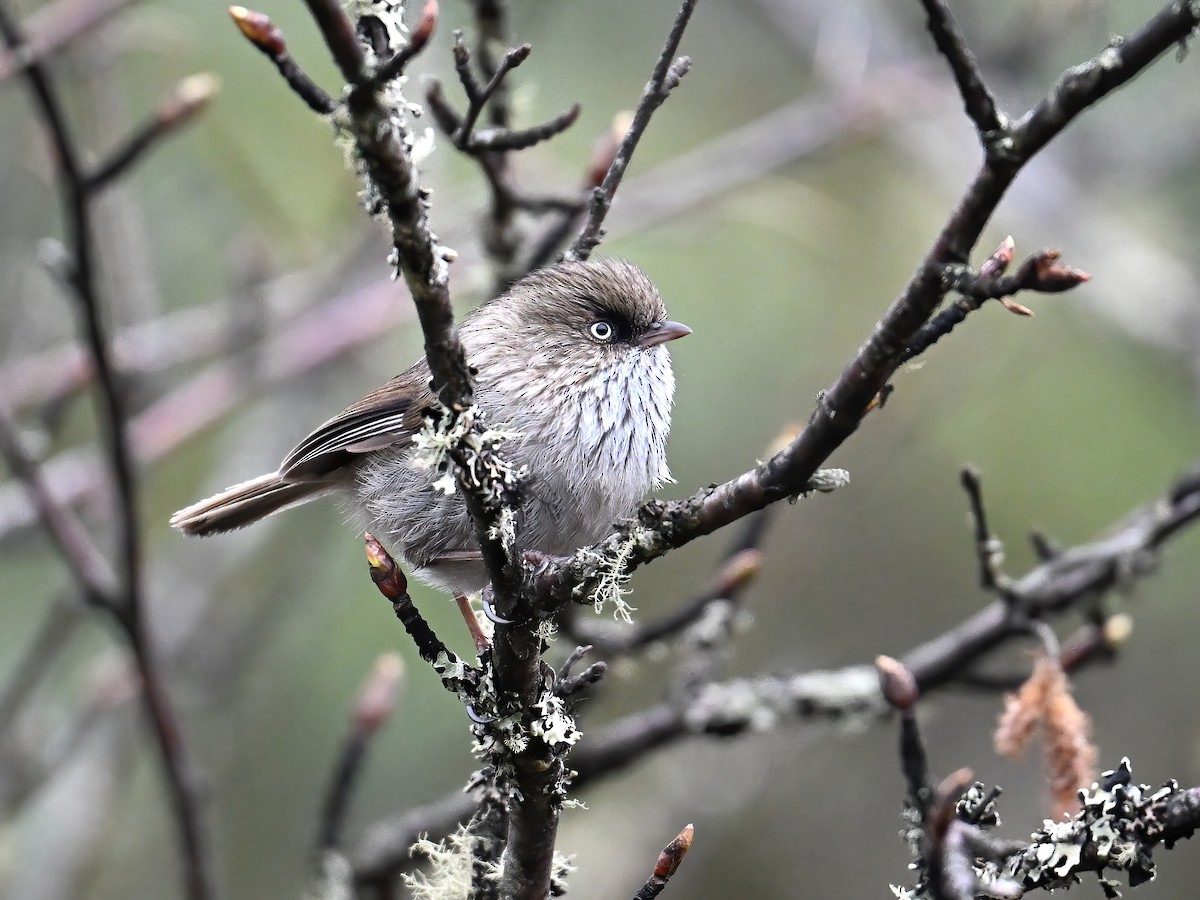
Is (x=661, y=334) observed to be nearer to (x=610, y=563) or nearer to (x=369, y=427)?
(x=369, y=427)

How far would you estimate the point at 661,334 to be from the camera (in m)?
3.51

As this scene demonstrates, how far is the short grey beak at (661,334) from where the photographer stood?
3.50 meters

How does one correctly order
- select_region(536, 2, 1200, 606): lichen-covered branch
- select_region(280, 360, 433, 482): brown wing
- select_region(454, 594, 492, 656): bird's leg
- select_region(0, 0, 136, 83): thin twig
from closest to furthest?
select_region(536, 2, 1200, 606): lichen-covered branch < select_region(454, 594, 492, 656): bird's leg < select_region(280, 360, 433, 482): brown wing < select_region(0, 0, 136, 83): thin twig

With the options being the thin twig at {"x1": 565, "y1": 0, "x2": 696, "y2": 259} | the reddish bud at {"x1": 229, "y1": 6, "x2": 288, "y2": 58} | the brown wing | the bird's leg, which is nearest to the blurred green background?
the brown wing

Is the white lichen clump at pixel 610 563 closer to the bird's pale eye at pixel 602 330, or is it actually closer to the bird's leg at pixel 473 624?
the bird's leg at pixel 473 624

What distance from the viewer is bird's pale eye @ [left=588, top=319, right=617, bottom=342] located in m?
3.49

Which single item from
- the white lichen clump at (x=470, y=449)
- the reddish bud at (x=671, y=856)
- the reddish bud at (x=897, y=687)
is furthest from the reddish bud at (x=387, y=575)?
the reddish bud at (x=897, y=687)

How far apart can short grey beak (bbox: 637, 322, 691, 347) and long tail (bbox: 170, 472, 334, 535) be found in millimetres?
1202

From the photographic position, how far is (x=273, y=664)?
6.91 m

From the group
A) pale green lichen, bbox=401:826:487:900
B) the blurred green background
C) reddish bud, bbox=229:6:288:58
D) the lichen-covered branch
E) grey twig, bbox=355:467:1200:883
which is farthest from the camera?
the blurred green background

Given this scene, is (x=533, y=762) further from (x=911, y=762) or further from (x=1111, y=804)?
(x=1111, y=804)

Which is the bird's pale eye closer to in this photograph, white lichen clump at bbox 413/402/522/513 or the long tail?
the long tail

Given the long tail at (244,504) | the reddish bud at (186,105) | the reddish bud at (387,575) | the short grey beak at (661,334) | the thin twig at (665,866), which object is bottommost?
the thin twig at (665,866)

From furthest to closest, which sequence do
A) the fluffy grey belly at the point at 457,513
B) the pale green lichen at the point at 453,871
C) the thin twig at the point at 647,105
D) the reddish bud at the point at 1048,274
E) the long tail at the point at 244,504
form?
the long tail at the point at 244,504 < the fluffy grey belly at the point at 457,513 < the pale green lichen at the point at 453,871 < the thin twig at the point at 647,105 < the reddish bud at the point at 1048,274
